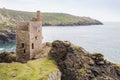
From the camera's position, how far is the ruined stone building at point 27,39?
7519cm

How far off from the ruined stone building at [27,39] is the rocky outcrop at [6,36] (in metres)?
102

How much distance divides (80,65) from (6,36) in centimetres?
11965

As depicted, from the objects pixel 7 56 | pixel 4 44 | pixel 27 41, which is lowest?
pixel 4 44

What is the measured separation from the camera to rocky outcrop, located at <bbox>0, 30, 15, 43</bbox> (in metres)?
178

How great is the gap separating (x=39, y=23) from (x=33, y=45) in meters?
5.92

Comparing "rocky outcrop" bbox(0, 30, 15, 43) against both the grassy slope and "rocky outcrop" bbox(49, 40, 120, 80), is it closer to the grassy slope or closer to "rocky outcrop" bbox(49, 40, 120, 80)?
"rocky outcrop" bbox(49, 40, 120, 80)

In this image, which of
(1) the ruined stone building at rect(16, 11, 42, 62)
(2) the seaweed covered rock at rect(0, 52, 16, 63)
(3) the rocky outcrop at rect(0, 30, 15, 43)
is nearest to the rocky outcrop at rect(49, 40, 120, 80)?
(1) the ruined stone building at rect(16, 11, 42, 62)

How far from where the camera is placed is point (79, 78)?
64312 millimetres

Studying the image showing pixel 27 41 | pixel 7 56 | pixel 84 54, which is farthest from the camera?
pixel 7 56

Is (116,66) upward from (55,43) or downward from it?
downward

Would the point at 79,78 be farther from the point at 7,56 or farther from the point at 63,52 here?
the point at 7,56

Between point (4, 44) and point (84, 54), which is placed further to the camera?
point (4, 44)

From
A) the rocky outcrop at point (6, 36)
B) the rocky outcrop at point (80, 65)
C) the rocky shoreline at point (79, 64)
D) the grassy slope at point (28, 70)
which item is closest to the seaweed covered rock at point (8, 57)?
the rocky shoreline at point (79, 64)

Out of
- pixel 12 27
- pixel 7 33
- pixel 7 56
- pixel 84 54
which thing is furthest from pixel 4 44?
pixel 84 54
